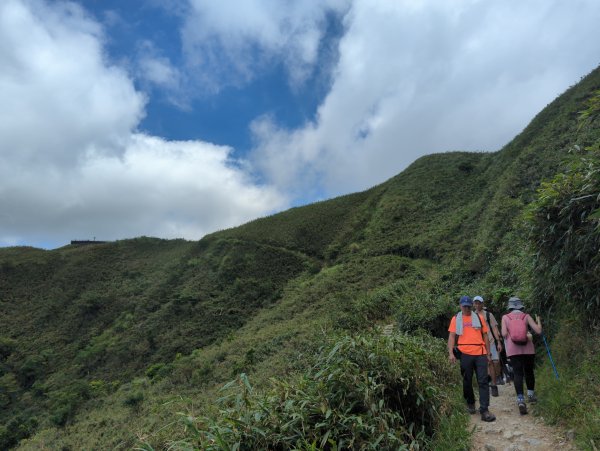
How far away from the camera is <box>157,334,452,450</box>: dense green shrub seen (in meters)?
3.73

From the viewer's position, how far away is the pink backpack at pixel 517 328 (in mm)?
5672

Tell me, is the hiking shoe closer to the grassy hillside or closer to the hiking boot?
the hiking boot

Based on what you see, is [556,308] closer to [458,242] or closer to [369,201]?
[458,242]

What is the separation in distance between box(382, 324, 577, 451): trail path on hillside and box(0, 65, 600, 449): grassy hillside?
1.39 ft

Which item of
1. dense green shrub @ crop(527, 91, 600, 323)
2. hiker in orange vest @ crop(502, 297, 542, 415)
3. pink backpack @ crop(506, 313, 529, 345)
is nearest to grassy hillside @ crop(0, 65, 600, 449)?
dense green shrub @ crop(527, 91, 600, 323)

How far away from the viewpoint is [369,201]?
45.1 m

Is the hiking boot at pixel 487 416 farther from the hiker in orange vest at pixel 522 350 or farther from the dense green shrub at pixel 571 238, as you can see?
the dense green shrub at pixel 571 238

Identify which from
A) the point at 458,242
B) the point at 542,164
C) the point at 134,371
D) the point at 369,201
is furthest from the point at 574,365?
the point at 369,201

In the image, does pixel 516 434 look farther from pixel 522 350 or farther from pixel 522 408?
pixel 522 350

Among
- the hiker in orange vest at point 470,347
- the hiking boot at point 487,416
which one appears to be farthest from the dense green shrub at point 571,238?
the hiking boot at point 487,416

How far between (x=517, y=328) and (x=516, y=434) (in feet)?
5.56

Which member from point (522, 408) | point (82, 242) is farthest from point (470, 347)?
point (82, 242)

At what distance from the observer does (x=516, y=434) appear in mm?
4570

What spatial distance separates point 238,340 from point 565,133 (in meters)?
24.6
